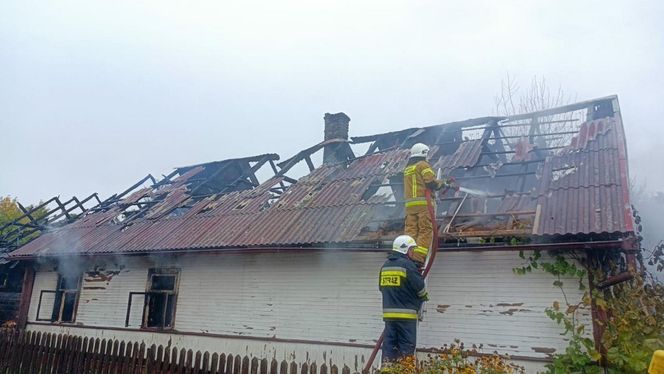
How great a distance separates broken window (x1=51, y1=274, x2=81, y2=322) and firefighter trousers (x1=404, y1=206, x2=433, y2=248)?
987 cm

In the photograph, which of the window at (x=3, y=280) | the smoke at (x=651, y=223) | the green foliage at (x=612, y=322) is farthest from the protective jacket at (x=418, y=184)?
the window at (x=3, y=280)

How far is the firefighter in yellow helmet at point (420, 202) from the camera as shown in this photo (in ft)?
20.4

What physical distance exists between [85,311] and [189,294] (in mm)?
3785

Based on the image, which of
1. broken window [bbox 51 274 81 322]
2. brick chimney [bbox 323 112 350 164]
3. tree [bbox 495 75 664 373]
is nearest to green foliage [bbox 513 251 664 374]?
tree [bbox 495 75 664 373]

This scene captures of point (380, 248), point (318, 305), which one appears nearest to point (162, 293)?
point (318, 305)

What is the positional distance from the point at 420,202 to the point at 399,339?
1779mm

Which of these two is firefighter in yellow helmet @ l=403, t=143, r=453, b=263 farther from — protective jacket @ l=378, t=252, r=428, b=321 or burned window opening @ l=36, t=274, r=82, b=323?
burned window opening @ l=36, t=274, r=82, b=323

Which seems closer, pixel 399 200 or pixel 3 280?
pixel 399 200

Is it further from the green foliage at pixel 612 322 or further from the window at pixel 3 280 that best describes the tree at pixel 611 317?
the window at pixel 3 280

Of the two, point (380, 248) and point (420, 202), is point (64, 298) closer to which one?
point (380, 248)

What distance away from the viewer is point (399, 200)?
8406 mm

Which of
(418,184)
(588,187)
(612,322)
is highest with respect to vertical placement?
(588,187)

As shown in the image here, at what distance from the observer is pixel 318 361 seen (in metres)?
7.97

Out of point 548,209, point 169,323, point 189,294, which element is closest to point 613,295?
point 548,209
